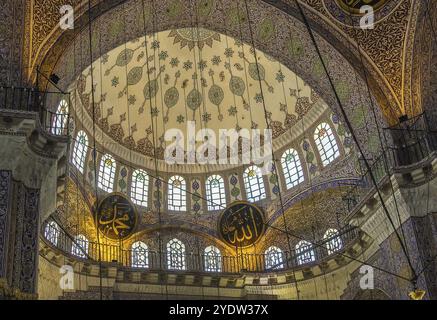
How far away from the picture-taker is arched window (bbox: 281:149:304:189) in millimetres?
16531

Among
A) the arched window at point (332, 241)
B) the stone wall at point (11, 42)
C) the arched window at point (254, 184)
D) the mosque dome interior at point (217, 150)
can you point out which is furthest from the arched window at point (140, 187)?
the stone wall at point (11, 42)

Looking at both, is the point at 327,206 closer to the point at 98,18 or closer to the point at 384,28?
the point at 384,28

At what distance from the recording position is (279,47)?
13094mm

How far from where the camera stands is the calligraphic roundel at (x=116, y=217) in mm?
15281

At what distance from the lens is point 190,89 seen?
56.8ft

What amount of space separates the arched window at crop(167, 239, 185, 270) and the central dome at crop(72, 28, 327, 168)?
2436mm

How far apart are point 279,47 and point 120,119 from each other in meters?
5.54

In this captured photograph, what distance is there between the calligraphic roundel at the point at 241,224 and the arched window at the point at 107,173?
Result: 115 inches

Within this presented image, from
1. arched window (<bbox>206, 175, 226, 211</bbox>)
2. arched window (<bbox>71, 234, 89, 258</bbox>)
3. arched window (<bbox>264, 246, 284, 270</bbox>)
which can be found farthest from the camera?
arched window (<bbox>206, 175, 226, 211</bbox>)

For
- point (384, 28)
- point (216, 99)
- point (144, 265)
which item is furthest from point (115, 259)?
point (384, 28)

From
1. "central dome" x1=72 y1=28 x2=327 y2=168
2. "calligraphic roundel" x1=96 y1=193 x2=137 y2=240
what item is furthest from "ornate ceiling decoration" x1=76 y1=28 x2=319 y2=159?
"calligraphic roundel" x1=96 y1=193 x2=137 y2=240

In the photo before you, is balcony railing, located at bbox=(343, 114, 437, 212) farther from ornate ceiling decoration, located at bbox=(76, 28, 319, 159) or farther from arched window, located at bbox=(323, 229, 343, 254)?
ornate ceiling decoration, located at bbox=(76, 28, 319, 159)

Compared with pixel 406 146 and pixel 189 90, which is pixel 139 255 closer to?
pixel 189 90

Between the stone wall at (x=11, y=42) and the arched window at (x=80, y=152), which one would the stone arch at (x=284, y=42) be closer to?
the stone wall at (x=11, y=42)
